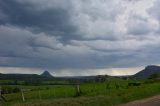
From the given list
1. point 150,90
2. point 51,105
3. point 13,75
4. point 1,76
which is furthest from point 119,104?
point 13,75

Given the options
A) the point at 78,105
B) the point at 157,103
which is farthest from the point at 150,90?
the point at 78,105

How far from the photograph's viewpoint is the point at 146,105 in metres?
29.5

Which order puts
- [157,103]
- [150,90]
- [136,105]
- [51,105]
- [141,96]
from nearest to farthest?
[51,105] < [136,105] < [157,103] < [141,96] < [150,90]

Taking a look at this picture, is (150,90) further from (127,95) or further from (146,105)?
(146,105)

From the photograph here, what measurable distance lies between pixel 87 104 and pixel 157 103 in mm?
6883

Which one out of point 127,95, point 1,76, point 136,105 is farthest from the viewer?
point 1,76

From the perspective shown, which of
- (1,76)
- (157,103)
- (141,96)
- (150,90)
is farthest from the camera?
(1,76)

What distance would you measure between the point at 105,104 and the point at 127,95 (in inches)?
273

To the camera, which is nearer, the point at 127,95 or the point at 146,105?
the point at 146,105

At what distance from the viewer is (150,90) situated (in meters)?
44.1

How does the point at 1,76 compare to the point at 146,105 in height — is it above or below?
above

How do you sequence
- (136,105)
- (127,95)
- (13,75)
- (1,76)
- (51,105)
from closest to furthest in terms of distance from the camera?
(51,105) < (136,105) < (127,95) < (1,76) < (13,75)

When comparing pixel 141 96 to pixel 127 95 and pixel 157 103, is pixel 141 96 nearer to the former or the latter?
pixel 127 95

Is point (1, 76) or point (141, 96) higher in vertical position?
point (1, 76)
